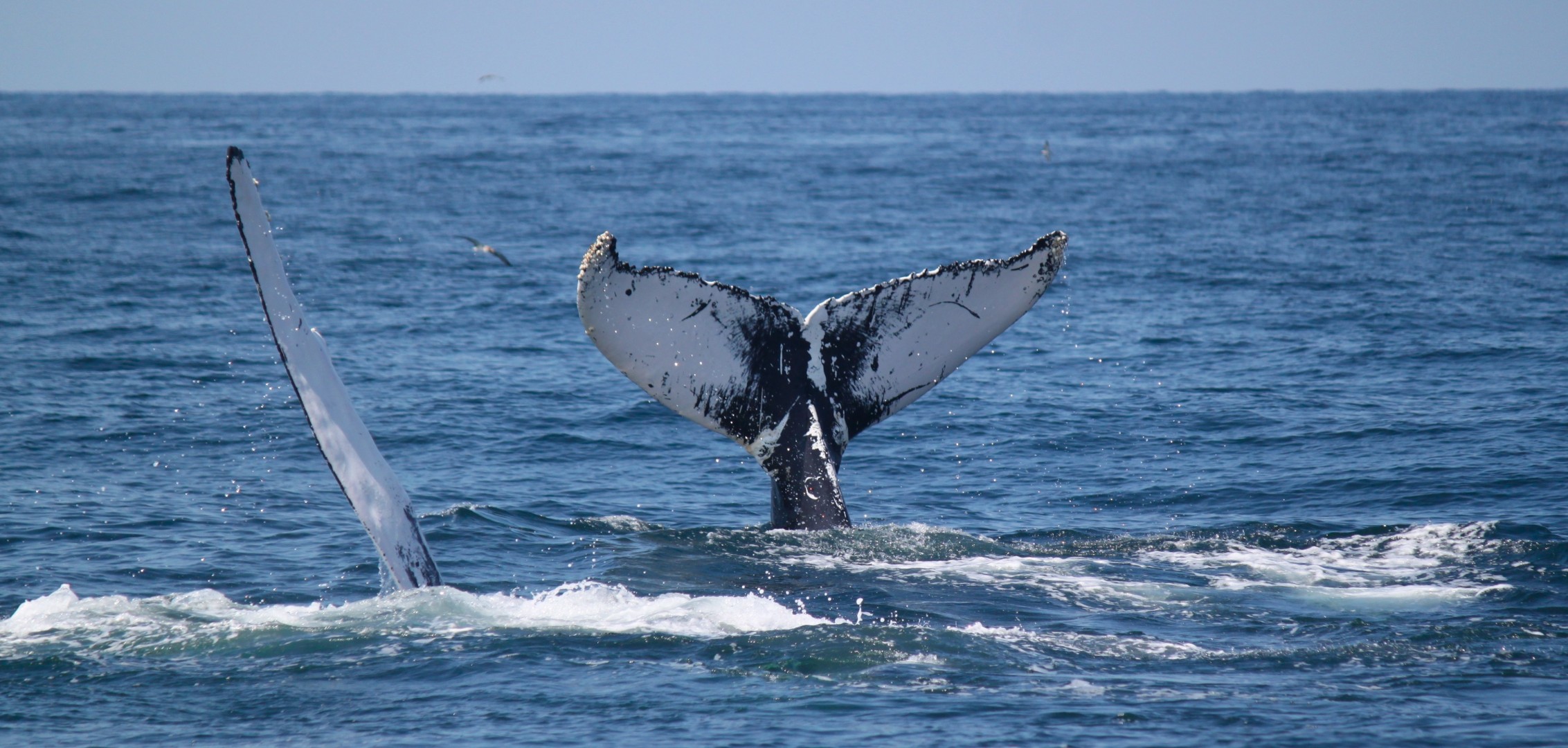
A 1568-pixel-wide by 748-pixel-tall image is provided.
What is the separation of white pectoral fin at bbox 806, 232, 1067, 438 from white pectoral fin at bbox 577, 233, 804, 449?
273mm

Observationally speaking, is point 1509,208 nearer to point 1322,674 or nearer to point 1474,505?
point 1474,505

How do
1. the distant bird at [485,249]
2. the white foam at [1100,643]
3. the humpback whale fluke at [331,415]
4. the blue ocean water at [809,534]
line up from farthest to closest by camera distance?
the distant bird at [485,249]
the white foam at [1100,643]
the blue ocean water at [809,534]
the humpback whale fluke at [331,415]

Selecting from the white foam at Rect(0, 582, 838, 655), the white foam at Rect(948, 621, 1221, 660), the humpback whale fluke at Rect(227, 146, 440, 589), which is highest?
the humpback whale fluke at Rect(227, 146, 440, 589)

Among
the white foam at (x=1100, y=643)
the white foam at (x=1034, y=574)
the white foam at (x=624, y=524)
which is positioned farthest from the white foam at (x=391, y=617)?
the white foam at (x=624, y=524)

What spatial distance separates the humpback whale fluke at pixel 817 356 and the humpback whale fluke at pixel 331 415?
164cm

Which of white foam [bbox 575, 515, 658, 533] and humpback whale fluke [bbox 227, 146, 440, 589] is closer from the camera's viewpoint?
humpback whale fluke [bbox 227, 146, 440, 589]

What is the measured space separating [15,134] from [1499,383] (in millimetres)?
59811

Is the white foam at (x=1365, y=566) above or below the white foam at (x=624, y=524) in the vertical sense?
above

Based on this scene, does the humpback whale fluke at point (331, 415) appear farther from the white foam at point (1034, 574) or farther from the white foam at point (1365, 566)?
the white foam at point (1365, 566)

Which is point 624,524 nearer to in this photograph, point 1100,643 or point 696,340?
point 696,340

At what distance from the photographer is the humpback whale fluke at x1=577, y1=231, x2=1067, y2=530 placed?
864 cm

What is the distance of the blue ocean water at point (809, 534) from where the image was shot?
693 cm

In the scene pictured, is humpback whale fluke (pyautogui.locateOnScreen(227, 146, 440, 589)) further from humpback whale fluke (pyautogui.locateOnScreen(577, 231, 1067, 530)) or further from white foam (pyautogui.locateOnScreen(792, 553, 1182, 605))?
white foam (pyautogui.locateOnScreen(792, 553, 1182, 605))

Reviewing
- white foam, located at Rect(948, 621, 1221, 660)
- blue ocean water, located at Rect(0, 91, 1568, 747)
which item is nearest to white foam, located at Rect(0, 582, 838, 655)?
blue ocean water, located at Rect(0, 91, 1568, 747)
